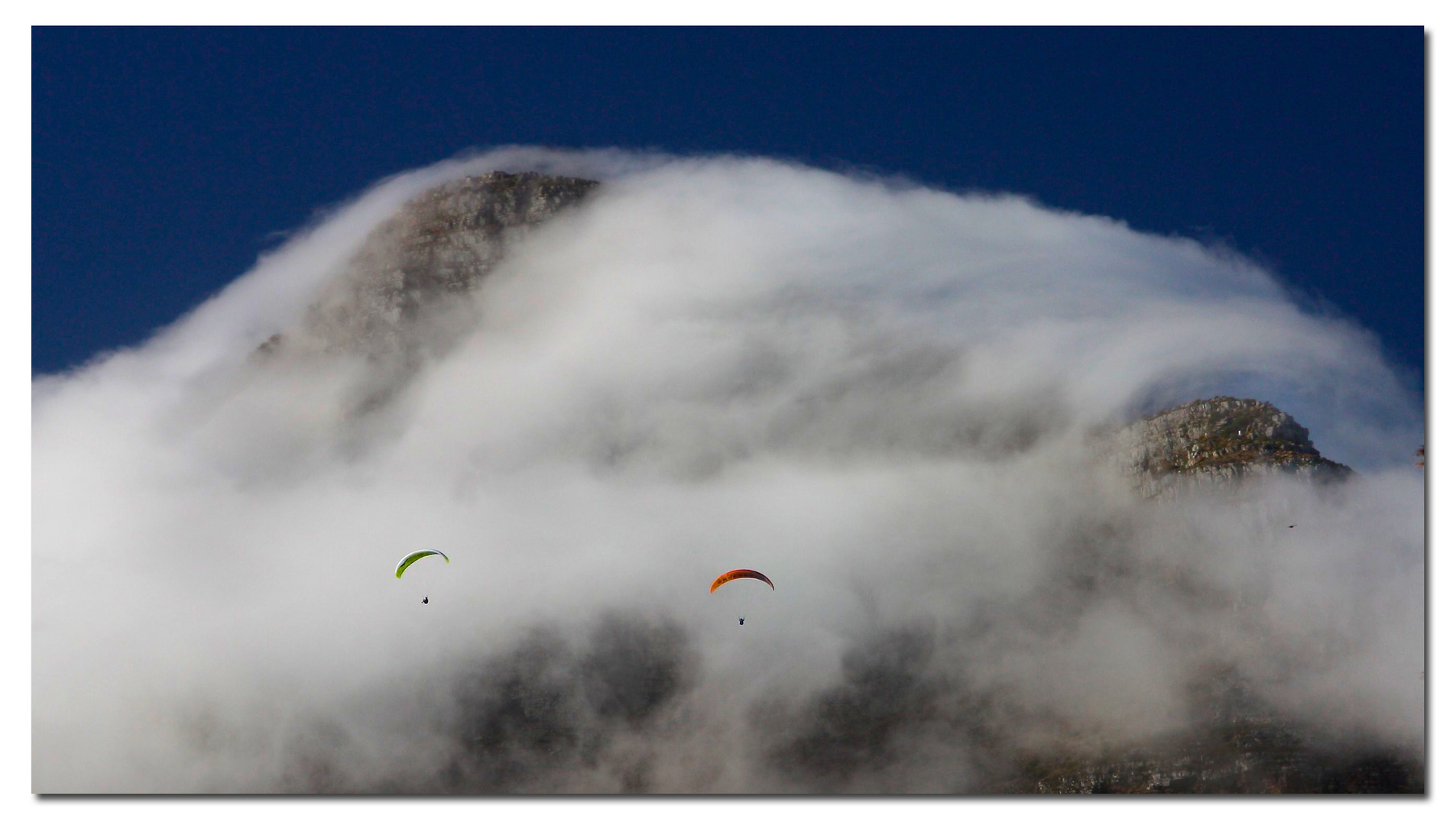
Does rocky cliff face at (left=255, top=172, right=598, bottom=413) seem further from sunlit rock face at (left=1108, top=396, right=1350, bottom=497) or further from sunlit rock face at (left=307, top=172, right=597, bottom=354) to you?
sunlit rock face at (left=1108, top=396, right=1350, bottom=497)

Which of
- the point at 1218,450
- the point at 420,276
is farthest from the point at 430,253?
the point at 1218,450

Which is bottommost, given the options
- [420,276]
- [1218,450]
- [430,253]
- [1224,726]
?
[1224,726]

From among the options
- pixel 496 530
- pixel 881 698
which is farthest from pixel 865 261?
pixel 881 698

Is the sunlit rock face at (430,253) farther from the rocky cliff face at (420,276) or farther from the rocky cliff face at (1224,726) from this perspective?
the rocky cliff face at (1224,726)

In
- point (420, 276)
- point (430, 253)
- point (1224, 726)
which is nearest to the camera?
point (1224, 726)

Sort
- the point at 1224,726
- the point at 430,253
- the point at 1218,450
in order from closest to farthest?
the point at 1224,726, the point at 1218,450, the point at 430,253

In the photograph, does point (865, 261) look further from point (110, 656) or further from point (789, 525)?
point (110, 656)

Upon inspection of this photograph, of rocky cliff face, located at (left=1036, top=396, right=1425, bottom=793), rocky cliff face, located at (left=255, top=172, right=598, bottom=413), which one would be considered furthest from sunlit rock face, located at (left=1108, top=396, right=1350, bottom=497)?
rocky cliff face, located at (left=255, top=172, right=598, bottom=413)

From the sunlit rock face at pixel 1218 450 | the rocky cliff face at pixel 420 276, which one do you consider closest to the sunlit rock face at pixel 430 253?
the rocky cliff face at pixel 420 276

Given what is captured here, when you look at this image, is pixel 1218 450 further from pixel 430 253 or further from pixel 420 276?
pixel 420 276
